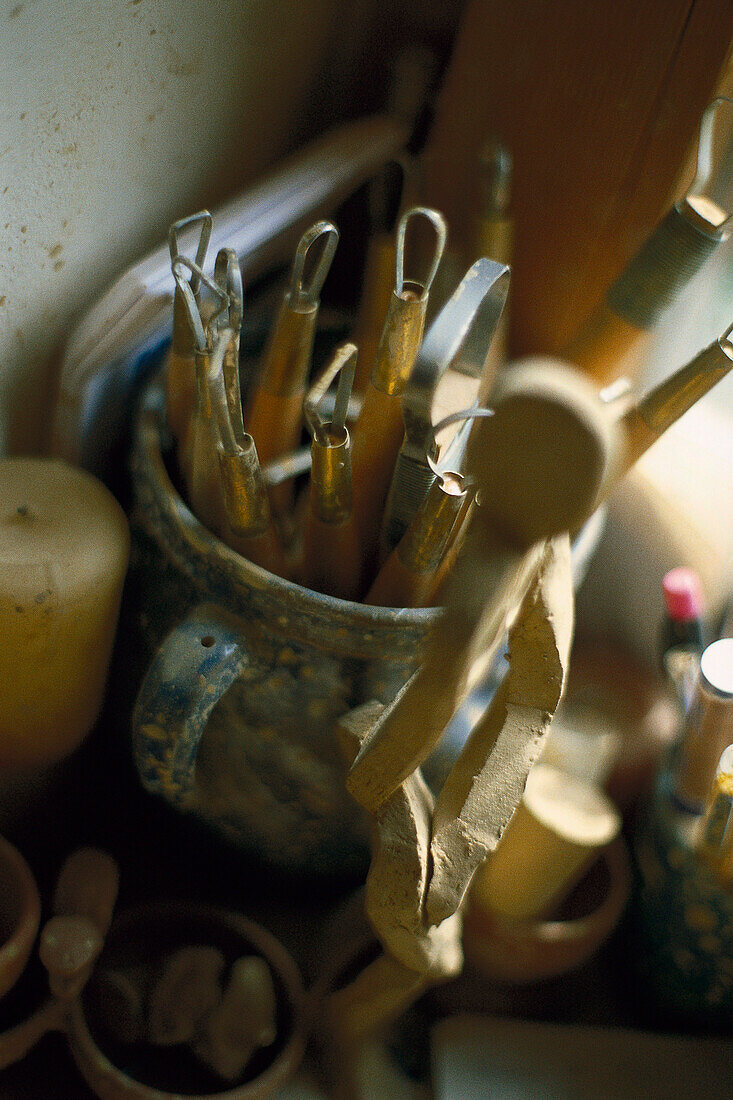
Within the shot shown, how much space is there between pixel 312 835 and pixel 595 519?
0.17 meters

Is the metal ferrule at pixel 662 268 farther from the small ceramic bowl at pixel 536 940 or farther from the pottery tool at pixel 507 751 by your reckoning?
the small ceramic bowl at pixel 536 940

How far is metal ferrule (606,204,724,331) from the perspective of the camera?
324 mm

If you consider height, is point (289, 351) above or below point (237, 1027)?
above

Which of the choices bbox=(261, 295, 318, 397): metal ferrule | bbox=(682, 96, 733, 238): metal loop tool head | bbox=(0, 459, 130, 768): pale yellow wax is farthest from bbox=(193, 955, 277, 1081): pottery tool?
bbox=(682, 96, 733, 238): metal loop tool head

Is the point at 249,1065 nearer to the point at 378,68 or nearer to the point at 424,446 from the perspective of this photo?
the point at 424,446

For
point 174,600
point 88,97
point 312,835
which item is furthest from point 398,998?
point 88,97

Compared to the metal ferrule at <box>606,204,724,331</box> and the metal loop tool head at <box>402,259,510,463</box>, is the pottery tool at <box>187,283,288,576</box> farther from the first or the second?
the metal ferrule at <box>606,204,724,331</box>

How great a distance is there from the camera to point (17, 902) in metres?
0.32

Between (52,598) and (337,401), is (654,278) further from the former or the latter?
(52,598)

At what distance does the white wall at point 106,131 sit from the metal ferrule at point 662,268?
0.64 feet

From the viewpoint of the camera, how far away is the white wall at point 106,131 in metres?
0.31

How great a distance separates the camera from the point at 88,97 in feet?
1.07

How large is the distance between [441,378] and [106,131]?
0.17m

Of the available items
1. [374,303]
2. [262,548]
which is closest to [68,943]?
[262,548]
